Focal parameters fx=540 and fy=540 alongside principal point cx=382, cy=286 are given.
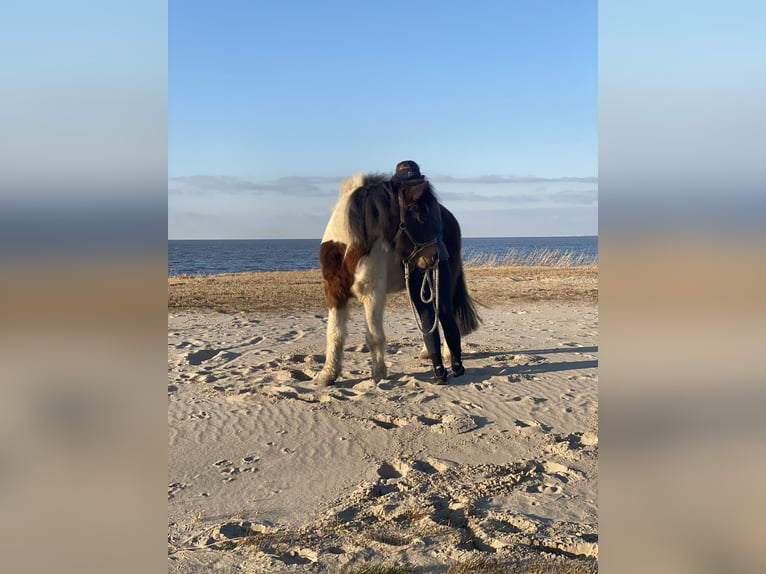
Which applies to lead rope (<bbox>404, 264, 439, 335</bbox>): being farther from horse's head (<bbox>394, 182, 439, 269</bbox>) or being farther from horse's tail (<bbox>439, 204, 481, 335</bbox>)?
horse's tail (<bbox>439, 204, 481, 335</bbox>)

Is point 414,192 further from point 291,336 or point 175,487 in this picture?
point 291,336

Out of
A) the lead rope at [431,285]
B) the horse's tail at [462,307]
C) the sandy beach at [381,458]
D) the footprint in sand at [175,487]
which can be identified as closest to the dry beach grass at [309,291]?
the sandy beach at [381,458]

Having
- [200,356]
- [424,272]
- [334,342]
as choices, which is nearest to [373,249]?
[424,272]

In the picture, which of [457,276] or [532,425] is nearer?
[532,425]

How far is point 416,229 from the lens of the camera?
17.8 ft

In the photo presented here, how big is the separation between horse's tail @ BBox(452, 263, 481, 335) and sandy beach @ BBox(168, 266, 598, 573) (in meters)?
0.45

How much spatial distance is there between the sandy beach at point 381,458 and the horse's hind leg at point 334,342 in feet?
0.49

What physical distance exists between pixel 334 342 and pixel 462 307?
1847mm

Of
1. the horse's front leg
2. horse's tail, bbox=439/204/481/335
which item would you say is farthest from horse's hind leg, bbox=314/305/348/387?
horse's tail, bbox=439/204/481/335
